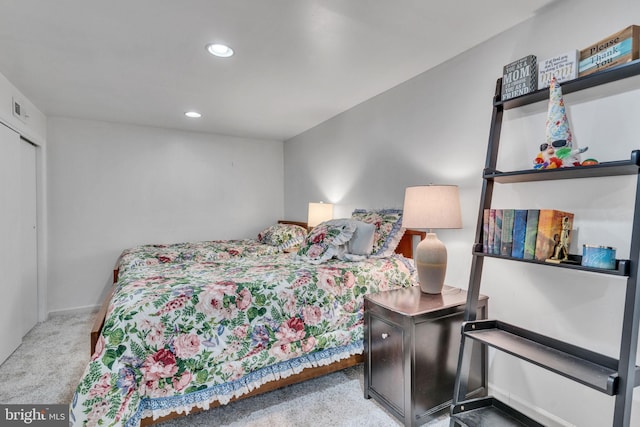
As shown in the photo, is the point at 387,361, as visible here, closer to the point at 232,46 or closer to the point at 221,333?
A: the point at 221,333

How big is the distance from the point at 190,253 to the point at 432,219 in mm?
2497

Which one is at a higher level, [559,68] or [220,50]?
[220,50]

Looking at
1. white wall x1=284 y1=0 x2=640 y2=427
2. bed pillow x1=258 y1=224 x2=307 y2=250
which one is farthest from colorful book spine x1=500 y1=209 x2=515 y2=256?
bed pillow x1=258 y1=224 x2=307 y2=250

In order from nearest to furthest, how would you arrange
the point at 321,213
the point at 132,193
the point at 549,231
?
the point at 549,231, the point at 321,213, the point at 132,193

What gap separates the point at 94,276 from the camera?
368 cm

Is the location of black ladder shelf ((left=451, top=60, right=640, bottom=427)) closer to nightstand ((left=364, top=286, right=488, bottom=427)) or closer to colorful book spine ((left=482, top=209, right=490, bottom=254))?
colorful book spine ((left=482, top=209, right=490, bottom=254))

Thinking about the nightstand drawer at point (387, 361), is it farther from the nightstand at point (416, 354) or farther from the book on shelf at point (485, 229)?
the book on shelf at point (485, 229)

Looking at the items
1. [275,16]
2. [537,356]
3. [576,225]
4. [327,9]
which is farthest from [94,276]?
[576,225]

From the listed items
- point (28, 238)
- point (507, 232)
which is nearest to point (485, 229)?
point (507, 232)

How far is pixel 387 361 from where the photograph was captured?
71.5 inches

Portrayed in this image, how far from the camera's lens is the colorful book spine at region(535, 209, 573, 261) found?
4.43 ft

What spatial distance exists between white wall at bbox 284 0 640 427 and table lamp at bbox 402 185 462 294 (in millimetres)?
244

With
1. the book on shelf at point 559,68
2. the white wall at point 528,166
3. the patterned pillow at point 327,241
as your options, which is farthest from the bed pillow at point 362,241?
the book on shelf at point 559,68

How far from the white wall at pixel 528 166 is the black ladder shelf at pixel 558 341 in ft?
0.44
